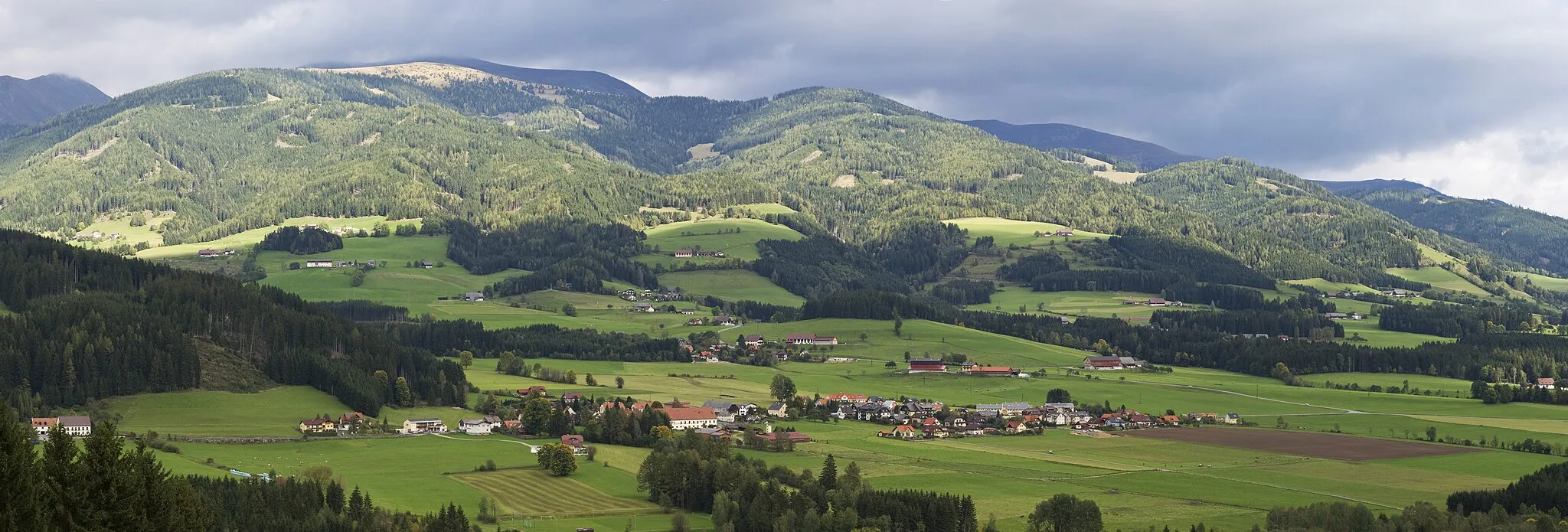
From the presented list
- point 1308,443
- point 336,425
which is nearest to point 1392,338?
point 1308,443

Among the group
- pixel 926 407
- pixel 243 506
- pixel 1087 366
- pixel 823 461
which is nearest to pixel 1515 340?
pixel 1087 366

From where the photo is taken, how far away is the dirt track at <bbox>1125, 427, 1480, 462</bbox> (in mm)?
99000

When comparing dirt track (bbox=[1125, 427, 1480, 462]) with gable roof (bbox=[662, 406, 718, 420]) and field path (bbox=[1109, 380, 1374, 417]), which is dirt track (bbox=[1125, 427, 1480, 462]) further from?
gable roof (bbox=[662, 406, 718, 420])

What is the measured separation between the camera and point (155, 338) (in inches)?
4601

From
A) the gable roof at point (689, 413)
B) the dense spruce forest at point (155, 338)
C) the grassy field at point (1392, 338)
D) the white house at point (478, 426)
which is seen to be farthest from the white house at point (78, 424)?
the grassy field at point (1392, 338)

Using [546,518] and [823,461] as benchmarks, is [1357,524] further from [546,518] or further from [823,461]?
[546,518]

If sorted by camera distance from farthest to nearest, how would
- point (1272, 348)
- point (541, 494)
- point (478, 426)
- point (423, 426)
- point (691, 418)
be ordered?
point (1272, 348)
point (423, 426)
point (691, 418)
point (478, 426)
point (541, 494)

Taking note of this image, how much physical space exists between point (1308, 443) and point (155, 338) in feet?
288

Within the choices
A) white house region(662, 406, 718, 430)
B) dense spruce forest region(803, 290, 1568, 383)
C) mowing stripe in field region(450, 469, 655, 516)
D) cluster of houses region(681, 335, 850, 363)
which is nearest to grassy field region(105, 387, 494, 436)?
white house region(662, 406, 718, 430)

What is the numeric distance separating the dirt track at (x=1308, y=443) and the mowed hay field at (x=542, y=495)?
45019 millimetres

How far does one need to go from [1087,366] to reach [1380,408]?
39641 mm

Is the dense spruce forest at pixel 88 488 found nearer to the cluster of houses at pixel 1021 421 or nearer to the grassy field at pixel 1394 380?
the cluster of houses at pixel 1021 421

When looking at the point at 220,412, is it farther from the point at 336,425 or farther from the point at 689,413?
the point at 689,413

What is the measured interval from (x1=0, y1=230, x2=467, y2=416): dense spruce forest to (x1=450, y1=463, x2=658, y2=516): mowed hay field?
32.9m
